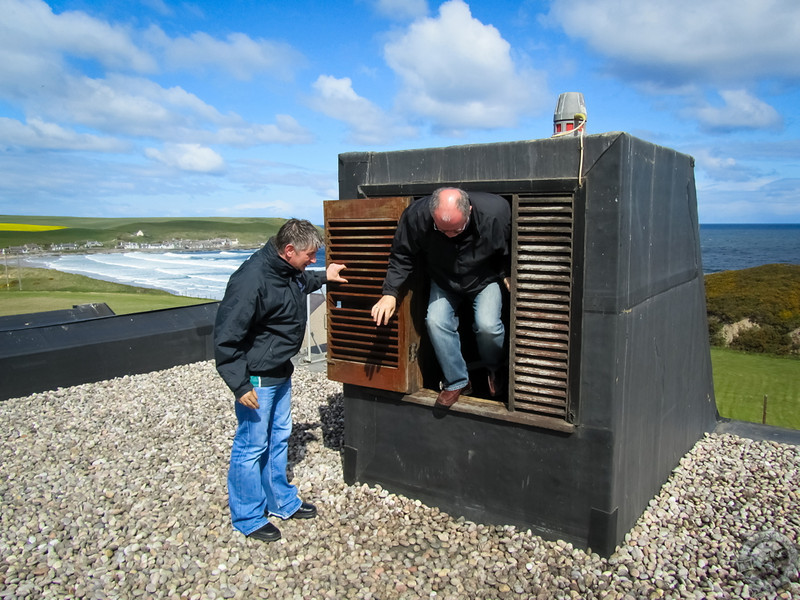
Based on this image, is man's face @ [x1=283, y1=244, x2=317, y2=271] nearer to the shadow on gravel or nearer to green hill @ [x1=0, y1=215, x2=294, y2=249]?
the shadow on gravel

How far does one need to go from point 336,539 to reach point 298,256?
1.83m

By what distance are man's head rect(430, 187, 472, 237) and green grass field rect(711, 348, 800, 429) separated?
6014mm

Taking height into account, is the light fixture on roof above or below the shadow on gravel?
above

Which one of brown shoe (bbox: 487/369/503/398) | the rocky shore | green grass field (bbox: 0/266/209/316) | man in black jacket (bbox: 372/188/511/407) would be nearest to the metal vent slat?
man in black jacket (bbox: 372/188/511/407)

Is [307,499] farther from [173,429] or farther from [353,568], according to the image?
[173,429]

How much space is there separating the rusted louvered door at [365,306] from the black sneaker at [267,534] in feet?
3.65

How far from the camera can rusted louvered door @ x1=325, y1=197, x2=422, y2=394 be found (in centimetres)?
399

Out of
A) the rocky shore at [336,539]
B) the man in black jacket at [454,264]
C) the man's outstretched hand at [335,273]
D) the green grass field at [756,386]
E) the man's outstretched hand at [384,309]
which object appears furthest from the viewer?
the green grass field at [756,386]

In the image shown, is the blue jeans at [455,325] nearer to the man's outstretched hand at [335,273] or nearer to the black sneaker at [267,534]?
the man's outstretched hand at [335,273]

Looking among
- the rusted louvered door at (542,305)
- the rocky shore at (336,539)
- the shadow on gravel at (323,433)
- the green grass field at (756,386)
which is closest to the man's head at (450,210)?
the rusted louvered door at (542,305)

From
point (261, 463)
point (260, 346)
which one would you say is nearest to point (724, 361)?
point (261, 463)

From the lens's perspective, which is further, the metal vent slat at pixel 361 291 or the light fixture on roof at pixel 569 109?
the light fixture on roof at pixel 569 109

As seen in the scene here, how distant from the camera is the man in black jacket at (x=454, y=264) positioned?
3520 millimetres

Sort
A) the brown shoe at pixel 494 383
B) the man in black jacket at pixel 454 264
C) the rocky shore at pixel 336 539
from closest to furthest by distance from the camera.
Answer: the rocky shore at pixel 336 539 → the man in black jacket at pixel 454 264 → the brown shoe at pixel 494 383
